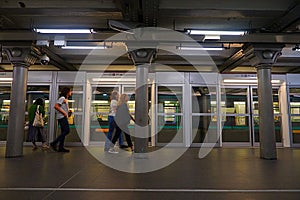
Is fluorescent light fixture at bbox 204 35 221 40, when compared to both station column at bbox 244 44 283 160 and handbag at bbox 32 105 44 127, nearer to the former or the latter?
station column at bbox 244 44 283 160

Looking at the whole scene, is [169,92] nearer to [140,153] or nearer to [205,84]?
[205,84]

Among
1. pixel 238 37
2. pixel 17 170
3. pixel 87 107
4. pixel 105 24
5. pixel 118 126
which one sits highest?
pixel 105 24

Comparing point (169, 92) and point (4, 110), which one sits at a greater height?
point (169, 92)

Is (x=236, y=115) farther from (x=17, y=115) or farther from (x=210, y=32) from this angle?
(x=17, y=115)

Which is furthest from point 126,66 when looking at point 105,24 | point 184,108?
point 105,24

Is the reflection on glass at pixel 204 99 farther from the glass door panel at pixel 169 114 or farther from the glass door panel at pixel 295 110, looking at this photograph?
the glass door panel at pixel 295 110

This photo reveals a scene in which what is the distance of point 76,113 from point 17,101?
2.66 meters

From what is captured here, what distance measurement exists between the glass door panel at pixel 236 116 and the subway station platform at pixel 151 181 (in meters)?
3.67

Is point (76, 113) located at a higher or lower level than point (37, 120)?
higher

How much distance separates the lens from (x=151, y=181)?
315cm

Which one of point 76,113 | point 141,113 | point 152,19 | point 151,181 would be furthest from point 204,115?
point 151,181

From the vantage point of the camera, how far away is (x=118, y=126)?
571 centimetres

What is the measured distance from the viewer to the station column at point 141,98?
4.99 meters

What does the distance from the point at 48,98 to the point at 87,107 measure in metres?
1.57
